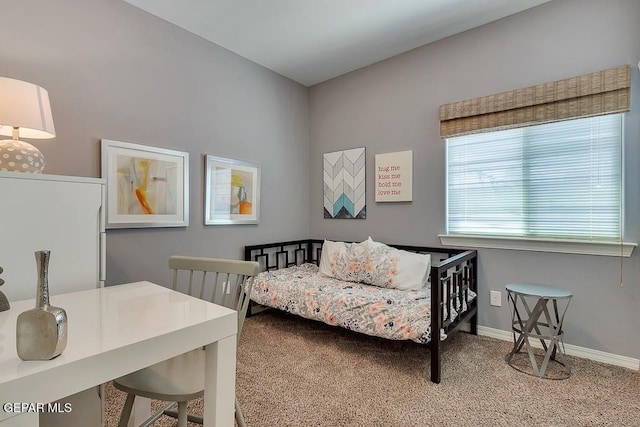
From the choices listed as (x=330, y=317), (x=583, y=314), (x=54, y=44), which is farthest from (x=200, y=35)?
(x=583, y=314)

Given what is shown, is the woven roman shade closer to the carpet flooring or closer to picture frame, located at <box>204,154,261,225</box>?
the carpet flooring

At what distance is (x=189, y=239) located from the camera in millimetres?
2652

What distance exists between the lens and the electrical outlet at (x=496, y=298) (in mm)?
2533

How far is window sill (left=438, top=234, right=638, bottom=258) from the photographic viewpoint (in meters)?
2.06

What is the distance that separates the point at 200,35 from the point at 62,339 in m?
2.73

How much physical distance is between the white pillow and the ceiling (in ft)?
6.17

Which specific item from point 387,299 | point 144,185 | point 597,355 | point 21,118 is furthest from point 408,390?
point 21,118

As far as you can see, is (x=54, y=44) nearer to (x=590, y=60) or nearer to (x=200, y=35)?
(x=200, y=35)

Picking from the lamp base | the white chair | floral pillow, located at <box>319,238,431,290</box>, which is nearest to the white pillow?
floral pillow, located at <box>319,238,431,290</box>

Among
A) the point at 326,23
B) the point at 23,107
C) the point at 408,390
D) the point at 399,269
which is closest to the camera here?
the point at 23,107

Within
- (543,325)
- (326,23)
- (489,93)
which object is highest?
(326,23)

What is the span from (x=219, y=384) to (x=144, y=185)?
189 cm

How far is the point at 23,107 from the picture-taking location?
1.48m

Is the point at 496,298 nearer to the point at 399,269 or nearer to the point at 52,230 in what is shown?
the point at 399,269
